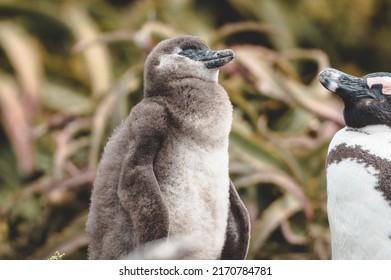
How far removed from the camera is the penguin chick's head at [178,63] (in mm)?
2502

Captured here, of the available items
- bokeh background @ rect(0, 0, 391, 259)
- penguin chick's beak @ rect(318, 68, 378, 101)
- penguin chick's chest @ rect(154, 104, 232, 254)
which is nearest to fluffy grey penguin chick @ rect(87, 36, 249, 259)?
penguin chick's chest @ rect(154, 104, 232, 254)

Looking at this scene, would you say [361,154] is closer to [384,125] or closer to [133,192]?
[384,125]

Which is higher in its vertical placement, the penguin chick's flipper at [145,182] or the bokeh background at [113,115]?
the penguin chick's flipper at [145,182]

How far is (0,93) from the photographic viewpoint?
5941 mm

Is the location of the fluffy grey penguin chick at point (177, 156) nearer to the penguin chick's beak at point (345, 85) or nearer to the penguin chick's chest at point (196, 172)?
the penguin chick's chest at point (196, 172)

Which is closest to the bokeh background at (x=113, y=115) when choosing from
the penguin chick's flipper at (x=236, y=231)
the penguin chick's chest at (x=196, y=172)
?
the penguin chick's flipper at (x=236, y=231)

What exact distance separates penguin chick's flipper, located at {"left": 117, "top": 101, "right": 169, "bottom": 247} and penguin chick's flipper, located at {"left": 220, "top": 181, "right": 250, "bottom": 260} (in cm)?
26

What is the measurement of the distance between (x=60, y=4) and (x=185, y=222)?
4714 mm

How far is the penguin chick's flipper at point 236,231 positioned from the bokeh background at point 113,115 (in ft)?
5.40

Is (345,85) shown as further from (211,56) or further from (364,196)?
(211,56)

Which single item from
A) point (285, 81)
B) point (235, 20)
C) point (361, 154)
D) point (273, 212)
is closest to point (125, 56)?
point (235, 20)

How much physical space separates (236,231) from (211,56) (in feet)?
1.55

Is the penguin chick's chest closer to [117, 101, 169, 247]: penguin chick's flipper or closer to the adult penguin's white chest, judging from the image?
[117, 101, 169, 247]: penguin chick's flipper

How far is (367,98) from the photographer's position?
2746 millimetres
